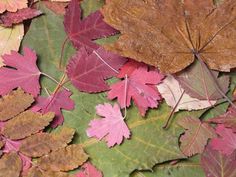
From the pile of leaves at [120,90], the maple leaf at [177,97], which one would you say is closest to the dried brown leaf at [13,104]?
the pile of leaves at [120,90]

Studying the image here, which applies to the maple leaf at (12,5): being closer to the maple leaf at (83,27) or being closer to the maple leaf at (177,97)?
the maple leaf at (83,27)

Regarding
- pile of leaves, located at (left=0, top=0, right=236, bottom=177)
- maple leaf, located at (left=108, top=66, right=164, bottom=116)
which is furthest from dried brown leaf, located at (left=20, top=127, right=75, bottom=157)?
maple leaf, located at (left=108, top=66, right=164, bottom=116)

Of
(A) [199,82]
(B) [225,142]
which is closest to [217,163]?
(B) [225,142]

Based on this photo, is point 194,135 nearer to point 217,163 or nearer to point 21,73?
point 217,163

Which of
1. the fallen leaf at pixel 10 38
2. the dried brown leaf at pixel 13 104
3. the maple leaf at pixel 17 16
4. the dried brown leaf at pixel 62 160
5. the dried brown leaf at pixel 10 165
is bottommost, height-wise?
the dried brown leaf at pixel 10 165

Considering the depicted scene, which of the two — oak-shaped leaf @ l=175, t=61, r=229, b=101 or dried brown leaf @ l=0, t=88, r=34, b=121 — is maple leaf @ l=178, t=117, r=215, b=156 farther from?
dried brown leaf @ l=0, t=88, r=34, b=121

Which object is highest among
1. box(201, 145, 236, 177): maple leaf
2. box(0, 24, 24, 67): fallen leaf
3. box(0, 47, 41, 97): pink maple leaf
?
box(0, 24, 24, 67): fallen leaf

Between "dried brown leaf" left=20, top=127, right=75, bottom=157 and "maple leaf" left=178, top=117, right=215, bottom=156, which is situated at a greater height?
"maple leaf" left=178, top=117, right=215, bottom=156
